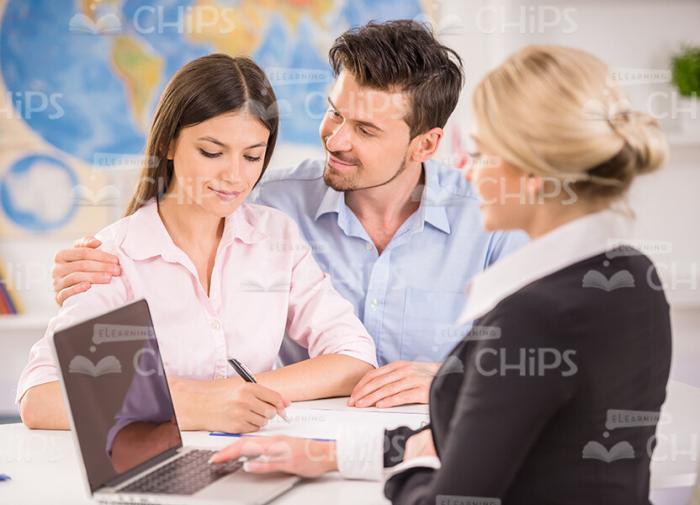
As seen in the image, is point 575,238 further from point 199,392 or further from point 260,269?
point 260,269

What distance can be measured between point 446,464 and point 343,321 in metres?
0.93

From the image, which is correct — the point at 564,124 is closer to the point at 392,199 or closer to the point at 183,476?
the point at 183,476

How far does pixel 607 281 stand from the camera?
1008 millimetres

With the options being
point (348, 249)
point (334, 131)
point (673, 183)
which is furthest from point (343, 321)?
point (673, 183)

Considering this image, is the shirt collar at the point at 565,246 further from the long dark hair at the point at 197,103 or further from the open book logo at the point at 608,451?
the long dark hair at the point at 197,103

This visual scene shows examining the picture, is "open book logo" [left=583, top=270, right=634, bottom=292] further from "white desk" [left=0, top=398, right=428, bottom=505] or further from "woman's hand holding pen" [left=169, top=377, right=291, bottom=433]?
"woman's hand holding pen" [left=169, top=377, right=291, bottom=433]

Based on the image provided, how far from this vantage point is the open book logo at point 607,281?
1.00 meters

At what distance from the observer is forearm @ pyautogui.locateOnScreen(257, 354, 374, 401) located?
1.73 meters

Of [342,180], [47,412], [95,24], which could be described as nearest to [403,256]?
[342,180]

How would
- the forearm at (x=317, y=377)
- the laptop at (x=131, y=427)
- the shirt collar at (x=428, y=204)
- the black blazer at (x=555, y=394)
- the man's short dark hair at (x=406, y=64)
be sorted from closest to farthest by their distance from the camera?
the black blazer at (x=555, y=394) → the laptop at (x=131, y=427) → the forearm at (x=317, y=377) → the man's short dark hair at (x=406, y=64) → the shirt collar at (x=428, y=204)

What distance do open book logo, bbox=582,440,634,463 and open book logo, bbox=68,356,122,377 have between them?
663mm

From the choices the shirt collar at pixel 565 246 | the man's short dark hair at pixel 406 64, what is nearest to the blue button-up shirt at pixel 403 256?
the man's short dark hair at pixel 406 64

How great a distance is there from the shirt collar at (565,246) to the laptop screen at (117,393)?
1.82 ft

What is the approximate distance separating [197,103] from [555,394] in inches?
42.5
